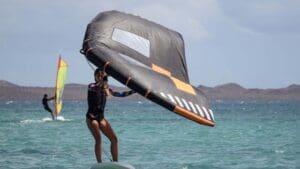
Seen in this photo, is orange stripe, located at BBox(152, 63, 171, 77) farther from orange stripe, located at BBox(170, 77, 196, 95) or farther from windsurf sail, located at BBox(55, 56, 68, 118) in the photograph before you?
windsurf sail, located at BBox(55, 56, 68, 118)

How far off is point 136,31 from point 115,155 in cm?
225

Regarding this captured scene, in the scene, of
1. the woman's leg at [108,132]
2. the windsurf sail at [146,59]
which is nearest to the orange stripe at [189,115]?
the windsurf sail at [146,59]

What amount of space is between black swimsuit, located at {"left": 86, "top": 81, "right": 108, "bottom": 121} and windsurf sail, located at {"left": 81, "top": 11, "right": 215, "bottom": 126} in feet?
3.18

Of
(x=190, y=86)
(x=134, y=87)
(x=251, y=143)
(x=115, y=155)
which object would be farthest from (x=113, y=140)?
(x=251, y=143)

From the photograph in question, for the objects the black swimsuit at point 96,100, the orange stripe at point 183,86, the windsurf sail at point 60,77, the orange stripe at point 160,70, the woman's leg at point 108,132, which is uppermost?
the orange stripe at point 160,70

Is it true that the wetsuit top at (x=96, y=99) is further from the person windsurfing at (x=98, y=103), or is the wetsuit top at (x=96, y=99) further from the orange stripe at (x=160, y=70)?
the orange stripe at (x=160, y=70)

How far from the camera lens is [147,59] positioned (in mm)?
10461

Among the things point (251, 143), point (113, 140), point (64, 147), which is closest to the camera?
point (113, 140)

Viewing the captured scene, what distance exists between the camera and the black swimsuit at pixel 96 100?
11.2m

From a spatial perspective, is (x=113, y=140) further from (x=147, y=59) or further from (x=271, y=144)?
(x=271, y=144)

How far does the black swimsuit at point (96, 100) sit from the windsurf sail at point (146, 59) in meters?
0.97

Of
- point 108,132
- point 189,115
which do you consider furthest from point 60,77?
point 189,115

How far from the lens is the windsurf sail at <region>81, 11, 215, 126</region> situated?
922 centimetres

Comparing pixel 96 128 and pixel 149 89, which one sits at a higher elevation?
pixel 149 89
